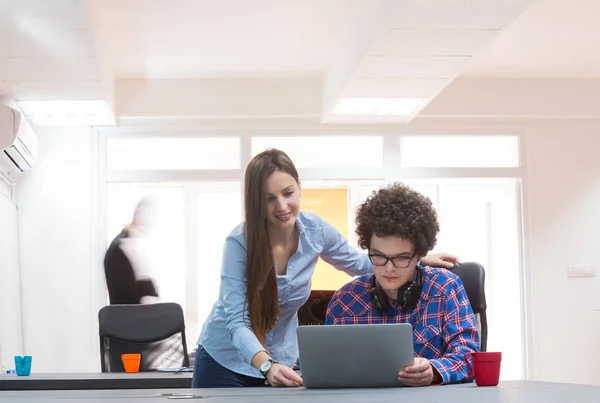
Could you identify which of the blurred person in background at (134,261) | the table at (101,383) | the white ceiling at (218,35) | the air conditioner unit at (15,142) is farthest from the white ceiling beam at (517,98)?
the table at (101,383)

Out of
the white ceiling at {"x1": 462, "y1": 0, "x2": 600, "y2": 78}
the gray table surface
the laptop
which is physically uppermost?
the white ceiling at {"x1": 462, "y1": 0, "x2": 600, "y2": 78}

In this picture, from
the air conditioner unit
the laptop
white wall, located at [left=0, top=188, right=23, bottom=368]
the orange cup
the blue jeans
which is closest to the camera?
the laptop

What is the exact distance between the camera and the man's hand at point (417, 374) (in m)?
1.97

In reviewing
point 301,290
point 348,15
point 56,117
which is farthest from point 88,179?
point 301,290

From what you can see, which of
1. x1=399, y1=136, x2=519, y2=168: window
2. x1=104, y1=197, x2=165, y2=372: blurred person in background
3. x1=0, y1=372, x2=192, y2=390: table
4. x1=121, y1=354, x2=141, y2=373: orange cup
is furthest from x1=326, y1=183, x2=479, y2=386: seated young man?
x1=399, y1=136, x2=519, y2=168: window

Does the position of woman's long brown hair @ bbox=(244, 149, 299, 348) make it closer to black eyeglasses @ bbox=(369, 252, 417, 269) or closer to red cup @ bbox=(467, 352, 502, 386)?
black eyeglasses @ bbox=(369, 252, 417, 269)

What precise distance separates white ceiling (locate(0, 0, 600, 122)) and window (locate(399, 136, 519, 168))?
39cm

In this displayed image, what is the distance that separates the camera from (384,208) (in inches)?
90.4

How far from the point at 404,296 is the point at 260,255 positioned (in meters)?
0.40

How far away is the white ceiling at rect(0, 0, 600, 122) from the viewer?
4.56 metres

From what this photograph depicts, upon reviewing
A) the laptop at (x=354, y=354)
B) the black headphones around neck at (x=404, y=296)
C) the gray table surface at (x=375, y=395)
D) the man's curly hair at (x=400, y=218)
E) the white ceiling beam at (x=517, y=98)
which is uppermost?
the white ceiling beam at (x=517, y=98)

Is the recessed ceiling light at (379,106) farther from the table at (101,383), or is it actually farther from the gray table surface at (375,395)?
the gray table surface at (375,395)

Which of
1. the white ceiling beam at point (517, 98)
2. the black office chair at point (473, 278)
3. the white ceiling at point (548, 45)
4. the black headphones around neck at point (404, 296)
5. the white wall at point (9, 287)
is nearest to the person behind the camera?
the black headphones around neck at point (404, 296)

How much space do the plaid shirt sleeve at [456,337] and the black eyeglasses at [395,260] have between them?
125 mm
